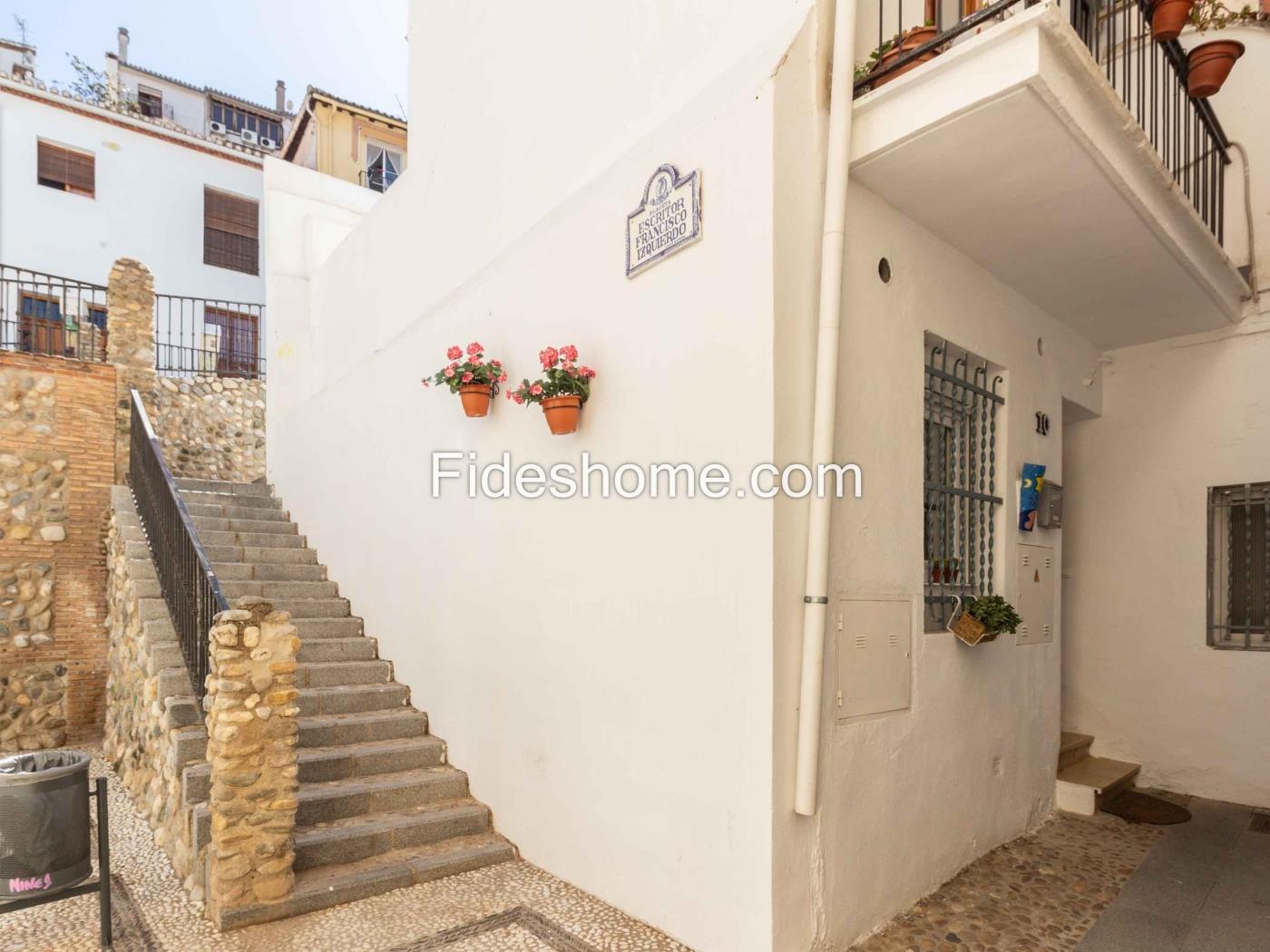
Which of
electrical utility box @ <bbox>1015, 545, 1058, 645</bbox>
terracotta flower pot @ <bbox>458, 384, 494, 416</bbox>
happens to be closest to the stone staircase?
terracotta flower pot @ <bbox>458, 384, 494, 416</bbox>

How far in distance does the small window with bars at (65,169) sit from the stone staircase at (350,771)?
398 inches

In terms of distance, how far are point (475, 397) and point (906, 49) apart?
297cm

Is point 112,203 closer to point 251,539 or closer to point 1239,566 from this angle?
point 251,539

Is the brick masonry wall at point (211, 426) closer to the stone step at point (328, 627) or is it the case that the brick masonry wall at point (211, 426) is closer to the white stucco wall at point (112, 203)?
the stone step at point (328, 627)

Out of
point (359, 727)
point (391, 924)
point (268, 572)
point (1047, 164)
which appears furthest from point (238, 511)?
point (1047, 164)

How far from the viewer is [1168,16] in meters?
3.79

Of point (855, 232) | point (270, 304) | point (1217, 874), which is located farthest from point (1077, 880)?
point (270, 304)

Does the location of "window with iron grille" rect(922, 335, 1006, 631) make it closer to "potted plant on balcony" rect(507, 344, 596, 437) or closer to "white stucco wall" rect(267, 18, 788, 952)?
"white stucco wall" rect(267, 18, 788, 952)

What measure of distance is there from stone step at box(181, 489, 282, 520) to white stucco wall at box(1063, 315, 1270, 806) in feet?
24.8

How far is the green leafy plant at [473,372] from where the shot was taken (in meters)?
5.04

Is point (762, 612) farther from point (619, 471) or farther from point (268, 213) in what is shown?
point (268, 213)

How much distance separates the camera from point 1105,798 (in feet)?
18.1

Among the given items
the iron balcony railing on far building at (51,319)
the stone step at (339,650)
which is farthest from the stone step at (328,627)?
the iron balcony railing on far building at (51,319)

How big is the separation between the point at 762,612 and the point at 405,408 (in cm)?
400
